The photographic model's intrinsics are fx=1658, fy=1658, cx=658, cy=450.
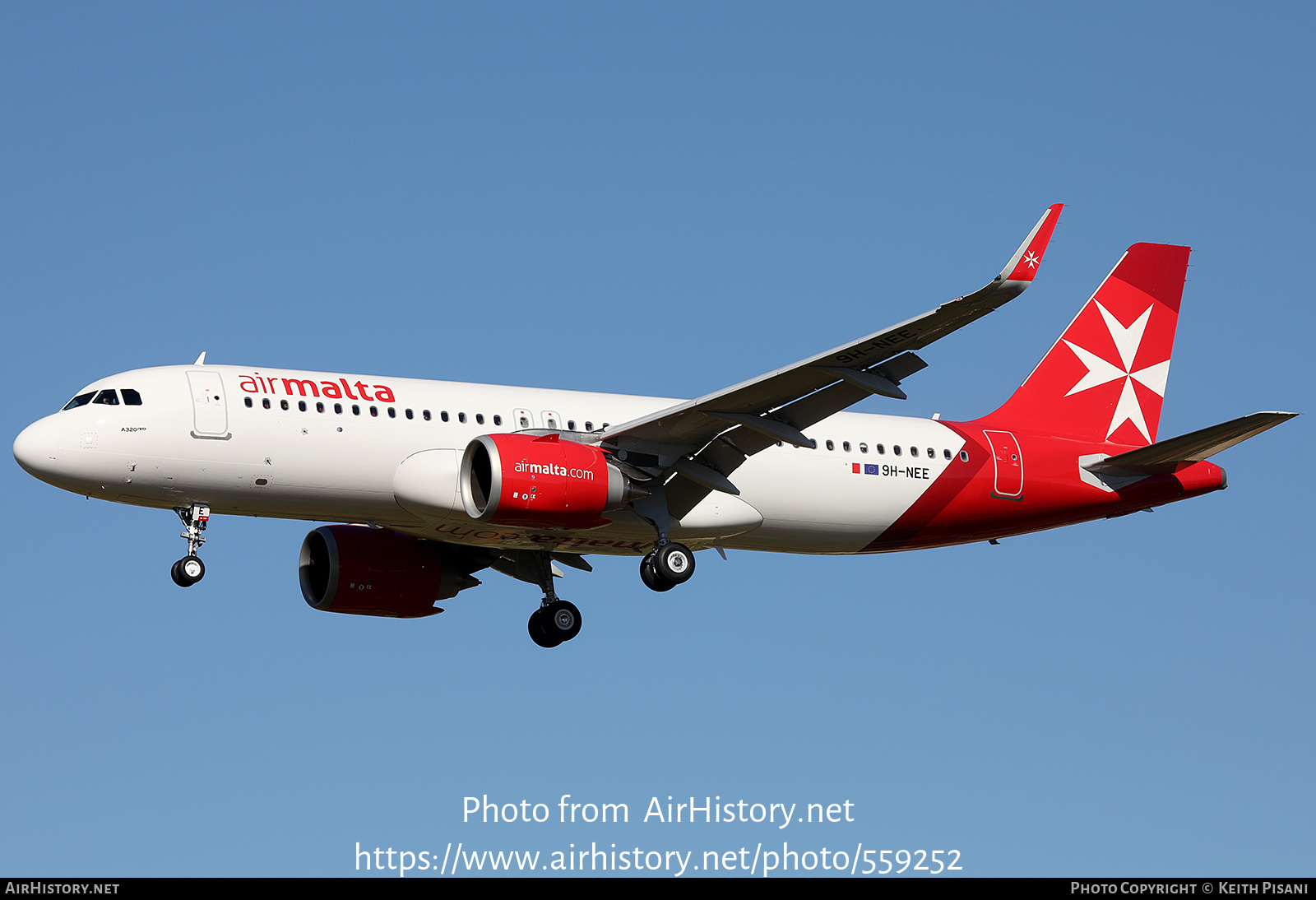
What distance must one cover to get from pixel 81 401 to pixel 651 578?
10496mm

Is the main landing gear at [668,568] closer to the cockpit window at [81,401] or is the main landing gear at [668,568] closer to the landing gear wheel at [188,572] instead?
the landing gear wheel at [188,572]

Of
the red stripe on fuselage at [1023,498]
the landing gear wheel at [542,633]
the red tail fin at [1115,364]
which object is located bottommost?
the landing gear wheel at [542,633]

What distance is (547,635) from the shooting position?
110ft

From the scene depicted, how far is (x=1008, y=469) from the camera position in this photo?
3366 centimetres

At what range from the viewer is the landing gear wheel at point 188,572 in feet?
93.1

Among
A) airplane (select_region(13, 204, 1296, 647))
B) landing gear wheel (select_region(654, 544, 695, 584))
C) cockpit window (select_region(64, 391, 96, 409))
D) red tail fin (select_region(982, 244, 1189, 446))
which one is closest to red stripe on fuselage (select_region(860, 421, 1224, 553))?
airplane (select_region(13, 204, 1296, 647))

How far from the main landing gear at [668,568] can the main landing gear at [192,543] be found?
791cm

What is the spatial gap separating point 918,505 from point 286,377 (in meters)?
12.6

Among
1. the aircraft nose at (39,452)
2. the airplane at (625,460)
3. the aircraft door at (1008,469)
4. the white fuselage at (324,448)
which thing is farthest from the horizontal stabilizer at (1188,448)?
the aircraft nose at (39,452)

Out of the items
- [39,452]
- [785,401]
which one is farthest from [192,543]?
[785,401]

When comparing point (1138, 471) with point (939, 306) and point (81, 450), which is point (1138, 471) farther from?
point (81, 450)

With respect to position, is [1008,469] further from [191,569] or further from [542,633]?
[191,569]
